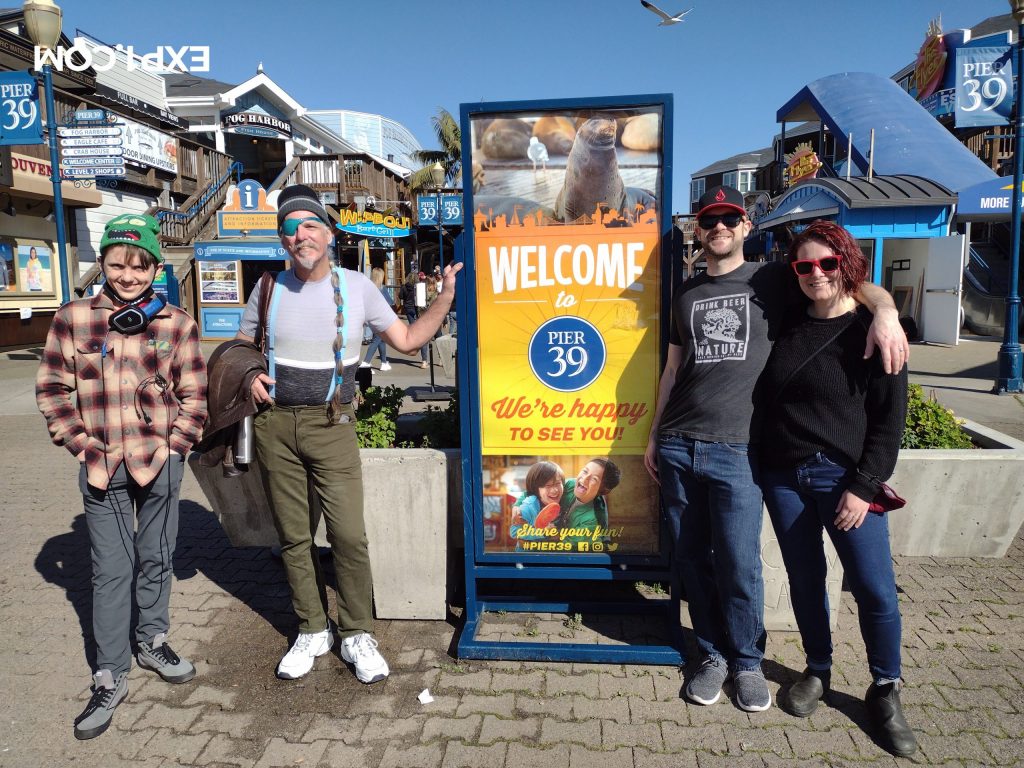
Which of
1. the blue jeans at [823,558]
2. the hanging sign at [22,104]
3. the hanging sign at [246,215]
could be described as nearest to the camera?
the blue jeans at [823,558]

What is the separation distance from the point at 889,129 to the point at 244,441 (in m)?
16.5

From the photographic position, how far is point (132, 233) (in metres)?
2.91

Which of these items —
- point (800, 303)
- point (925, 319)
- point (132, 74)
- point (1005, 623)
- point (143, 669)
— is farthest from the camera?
point (132, 74)

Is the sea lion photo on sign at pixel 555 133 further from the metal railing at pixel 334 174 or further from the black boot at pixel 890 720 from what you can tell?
the metal railing at pixel 334 174

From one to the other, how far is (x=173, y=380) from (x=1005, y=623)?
13.6 feet

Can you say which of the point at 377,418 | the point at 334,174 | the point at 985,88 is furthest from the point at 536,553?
the point at 334,174

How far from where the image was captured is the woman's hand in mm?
2533

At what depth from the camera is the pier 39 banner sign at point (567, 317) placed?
3076 mm

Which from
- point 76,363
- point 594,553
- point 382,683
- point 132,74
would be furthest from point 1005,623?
point 132,74

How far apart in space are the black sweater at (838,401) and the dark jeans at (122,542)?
2.54 m

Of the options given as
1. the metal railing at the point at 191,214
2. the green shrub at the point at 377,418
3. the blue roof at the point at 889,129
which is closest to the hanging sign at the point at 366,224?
the metal railing at the point at 191,214

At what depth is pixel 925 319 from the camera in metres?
A: 15.6

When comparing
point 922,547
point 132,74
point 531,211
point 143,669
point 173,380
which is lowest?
point 143,669

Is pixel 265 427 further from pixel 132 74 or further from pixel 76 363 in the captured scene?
pixel 132 74
